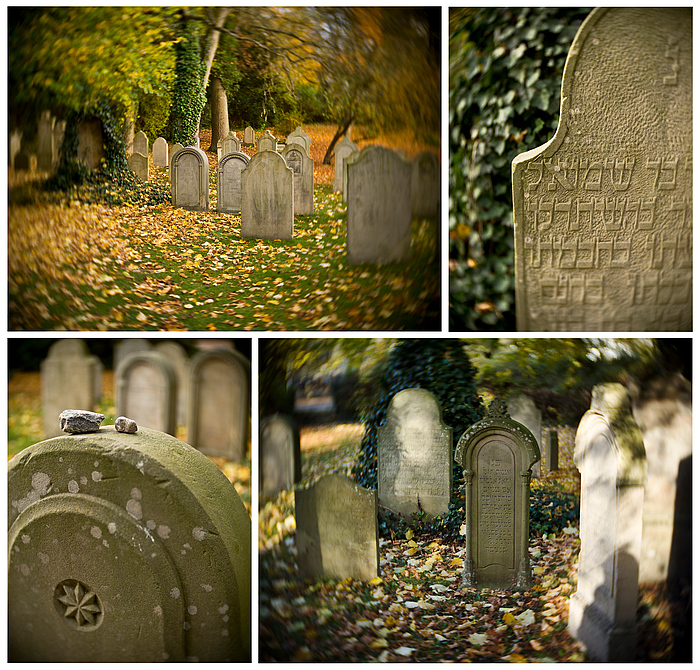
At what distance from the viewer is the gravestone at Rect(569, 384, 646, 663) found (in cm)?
411

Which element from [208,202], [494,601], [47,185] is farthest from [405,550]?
[47,185]

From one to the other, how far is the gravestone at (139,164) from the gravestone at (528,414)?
2.84 meters

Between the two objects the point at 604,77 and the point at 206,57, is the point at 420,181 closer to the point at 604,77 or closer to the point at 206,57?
the point at 604,77

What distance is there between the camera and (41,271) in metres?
4.30

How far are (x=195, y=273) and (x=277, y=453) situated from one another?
1.31 m

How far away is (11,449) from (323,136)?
293 cm

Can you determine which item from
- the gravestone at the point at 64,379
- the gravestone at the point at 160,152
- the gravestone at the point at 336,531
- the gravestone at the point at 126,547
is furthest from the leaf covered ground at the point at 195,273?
the gravestone at the point at 336,531

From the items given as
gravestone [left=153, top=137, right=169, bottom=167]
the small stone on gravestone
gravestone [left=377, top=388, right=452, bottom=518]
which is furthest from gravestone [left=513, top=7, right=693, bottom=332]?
the small stone on gravestone

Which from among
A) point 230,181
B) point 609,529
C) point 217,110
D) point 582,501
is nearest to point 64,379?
point 230,181

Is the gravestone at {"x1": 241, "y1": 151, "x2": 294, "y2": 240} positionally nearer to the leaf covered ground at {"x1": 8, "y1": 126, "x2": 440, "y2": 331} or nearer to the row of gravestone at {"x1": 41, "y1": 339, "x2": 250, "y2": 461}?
the leaf covered ground at {"x1": 8, "y1": 126, "x2": 440, "y2": 331}

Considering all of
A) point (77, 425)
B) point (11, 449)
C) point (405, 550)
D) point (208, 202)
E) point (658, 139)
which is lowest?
point (405, 550)

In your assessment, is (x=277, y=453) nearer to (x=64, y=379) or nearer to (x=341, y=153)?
(x=64, y=379)

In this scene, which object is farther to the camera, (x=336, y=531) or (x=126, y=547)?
(x=336, y=531)

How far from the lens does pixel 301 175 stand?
169 inches
